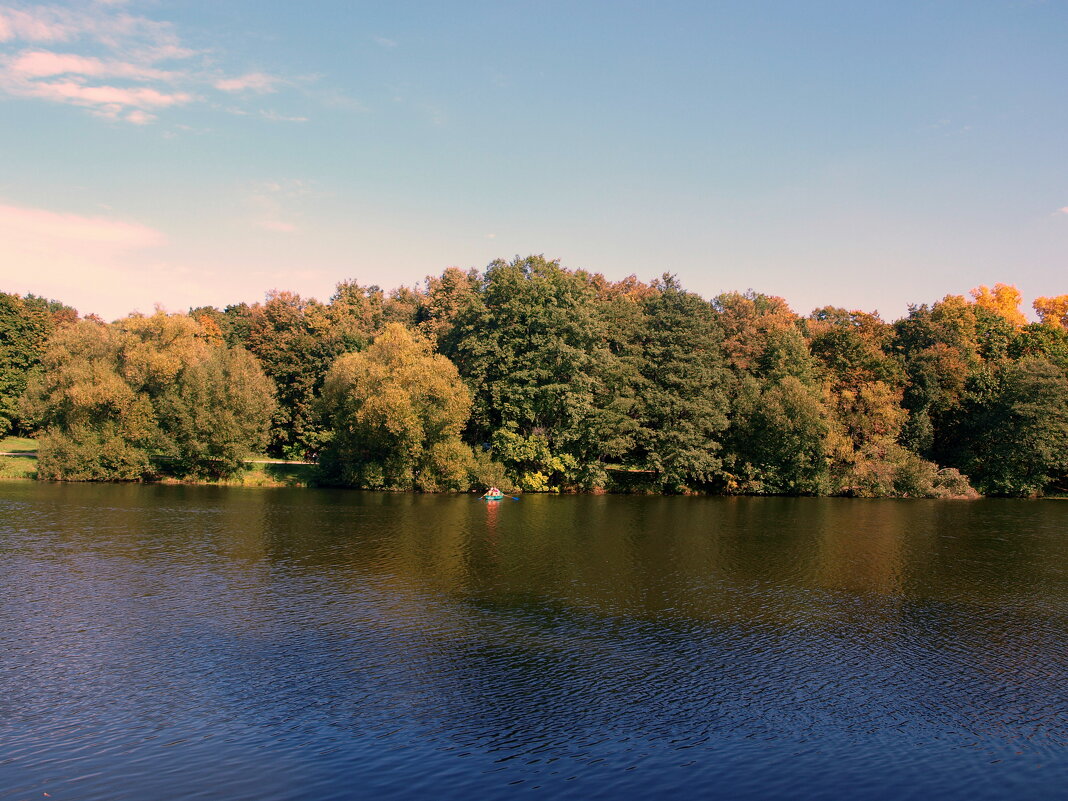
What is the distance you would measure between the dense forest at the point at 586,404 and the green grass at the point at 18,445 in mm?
10252

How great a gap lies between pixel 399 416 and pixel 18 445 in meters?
50.0

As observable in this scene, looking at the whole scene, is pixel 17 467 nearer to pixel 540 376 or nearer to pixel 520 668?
pixel 540 376

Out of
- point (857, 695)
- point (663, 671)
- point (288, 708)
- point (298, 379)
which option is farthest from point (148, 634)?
point (298, 379)

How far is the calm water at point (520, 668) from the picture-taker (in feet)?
48.4

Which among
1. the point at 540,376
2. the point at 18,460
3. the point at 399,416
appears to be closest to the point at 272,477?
the point at 399,416

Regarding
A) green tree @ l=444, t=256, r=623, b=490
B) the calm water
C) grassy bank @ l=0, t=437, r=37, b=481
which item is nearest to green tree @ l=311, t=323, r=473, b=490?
green tree @ l=444, t=256, r=623, b=490

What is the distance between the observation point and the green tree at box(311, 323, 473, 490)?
213 feet

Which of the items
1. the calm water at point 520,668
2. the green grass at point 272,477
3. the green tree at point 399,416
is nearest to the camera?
the calm water at point 520,668

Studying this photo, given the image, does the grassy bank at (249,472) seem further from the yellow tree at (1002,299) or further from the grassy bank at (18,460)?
the yellow tree at (1002,299)

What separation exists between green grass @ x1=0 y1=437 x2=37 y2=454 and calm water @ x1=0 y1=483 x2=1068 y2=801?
159 ft

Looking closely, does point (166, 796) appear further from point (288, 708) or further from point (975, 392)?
point (975, 392)

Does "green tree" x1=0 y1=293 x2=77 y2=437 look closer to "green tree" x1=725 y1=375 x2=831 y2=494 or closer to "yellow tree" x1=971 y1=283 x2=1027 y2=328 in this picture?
"green tree" x1=725 y1=375 x2=831 y2=494

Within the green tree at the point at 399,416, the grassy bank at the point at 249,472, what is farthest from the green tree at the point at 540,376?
the grassy bank at the point at 249,472

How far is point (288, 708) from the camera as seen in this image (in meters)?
17.5
